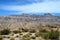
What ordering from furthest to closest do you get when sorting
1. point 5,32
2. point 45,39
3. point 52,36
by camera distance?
1. point 5,32
2. point 52,36
3. point 45,39

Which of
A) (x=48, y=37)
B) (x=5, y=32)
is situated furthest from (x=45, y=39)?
(x=5, y=32)

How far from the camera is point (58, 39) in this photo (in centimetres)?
2805

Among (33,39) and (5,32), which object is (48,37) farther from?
(5,32)

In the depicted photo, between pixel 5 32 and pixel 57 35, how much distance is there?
16.8 metres

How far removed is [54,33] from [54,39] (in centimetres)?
137

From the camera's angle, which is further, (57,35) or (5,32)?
(5,32)

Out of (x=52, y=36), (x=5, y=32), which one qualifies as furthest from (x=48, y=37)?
(x=5, y=32)

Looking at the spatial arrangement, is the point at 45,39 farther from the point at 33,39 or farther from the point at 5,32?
the point at 5,32

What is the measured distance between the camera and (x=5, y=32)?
42.9m

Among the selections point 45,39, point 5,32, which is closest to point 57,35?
point 45,39

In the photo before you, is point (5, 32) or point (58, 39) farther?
point (5, 32)

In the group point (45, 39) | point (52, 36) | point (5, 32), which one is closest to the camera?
point (45, 39)

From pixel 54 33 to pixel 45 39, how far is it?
109 inches

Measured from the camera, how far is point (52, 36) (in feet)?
95.7
